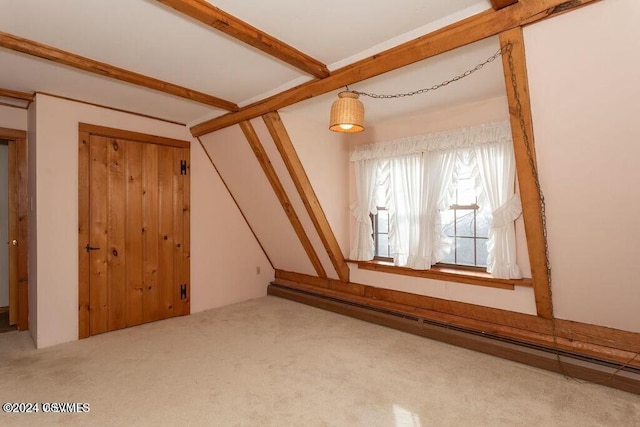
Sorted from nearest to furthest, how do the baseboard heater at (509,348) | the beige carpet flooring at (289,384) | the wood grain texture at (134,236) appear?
the beige carpet flooring at (289,384)
the baseboard heater at (509,348)
the wood grain texture at (134,236)

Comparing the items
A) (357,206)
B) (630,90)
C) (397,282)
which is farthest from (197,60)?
(397,282)

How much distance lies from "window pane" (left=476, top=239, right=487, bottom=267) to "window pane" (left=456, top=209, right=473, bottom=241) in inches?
4.4

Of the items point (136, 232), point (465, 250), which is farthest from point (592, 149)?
point (136, 232)

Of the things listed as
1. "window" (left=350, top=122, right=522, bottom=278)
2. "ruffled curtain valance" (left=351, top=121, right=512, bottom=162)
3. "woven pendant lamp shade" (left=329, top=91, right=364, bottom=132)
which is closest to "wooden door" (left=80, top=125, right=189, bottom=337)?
"window" (left=350, top=122, right=522, bottom=278)

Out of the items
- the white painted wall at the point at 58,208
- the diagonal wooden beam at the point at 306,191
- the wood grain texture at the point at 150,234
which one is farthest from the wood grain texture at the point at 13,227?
the diagonal wooden beam at the point at 306,191

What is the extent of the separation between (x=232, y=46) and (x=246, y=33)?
301mm

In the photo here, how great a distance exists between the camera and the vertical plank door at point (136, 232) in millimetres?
3285

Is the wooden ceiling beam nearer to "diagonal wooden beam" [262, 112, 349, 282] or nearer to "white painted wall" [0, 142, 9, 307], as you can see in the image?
"diagonal wooden beam" [262, 112, 349, 282]

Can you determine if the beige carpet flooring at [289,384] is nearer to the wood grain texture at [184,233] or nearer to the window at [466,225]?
the wood grain texture at [184,233]

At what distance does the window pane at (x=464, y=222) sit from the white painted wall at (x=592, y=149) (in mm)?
956

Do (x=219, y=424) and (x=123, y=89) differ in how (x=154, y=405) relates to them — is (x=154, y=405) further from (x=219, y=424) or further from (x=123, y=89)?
(x=123, y=89)

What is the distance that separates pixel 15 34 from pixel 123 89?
0.90 meters

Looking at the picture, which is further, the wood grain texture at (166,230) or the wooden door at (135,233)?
the wood grain texture at (166,230)

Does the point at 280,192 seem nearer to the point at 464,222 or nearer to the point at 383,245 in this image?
the point at 383,245
